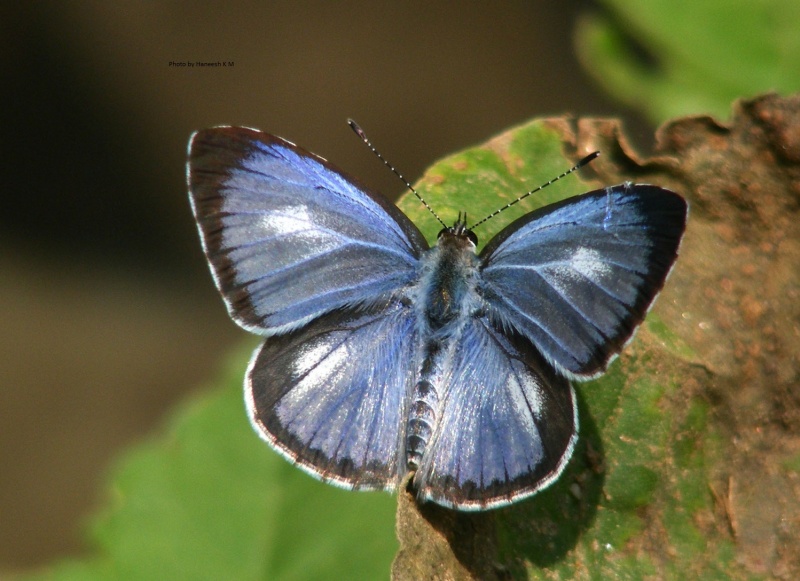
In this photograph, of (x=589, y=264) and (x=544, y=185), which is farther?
(x=544, y=185)

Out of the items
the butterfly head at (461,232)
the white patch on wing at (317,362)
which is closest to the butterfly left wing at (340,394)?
the white patch on wing at (317,362)

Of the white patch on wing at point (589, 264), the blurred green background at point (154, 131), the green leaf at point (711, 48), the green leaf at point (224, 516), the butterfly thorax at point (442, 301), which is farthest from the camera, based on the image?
Answer: the blurred green background at point (154, 131)

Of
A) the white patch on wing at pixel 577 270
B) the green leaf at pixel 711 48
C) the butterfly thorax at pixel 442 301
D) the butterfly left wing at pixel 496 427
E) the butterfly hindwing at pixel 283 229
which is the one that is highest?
the butterfly hindwing at pixel 283 229

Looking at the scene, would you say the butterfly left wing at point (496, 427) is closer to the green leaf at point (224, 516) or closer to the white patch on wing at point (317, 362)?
the white patch on wing at point (317, 362)

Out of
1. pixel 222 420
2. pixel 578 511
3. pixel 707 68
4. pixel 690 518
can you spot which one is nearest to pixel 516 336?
pixel 578 511

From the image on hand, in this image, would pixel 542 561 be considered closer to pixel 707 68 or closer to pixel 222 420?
pixel 222 420

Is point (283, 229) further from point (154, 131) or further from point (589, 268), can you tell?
point (154, 131)

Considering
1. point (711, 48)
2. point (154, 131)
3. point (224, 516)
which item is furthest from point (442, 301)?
point (154, 131)

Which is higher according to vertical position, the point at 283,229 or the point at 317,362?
the point at 283,229
